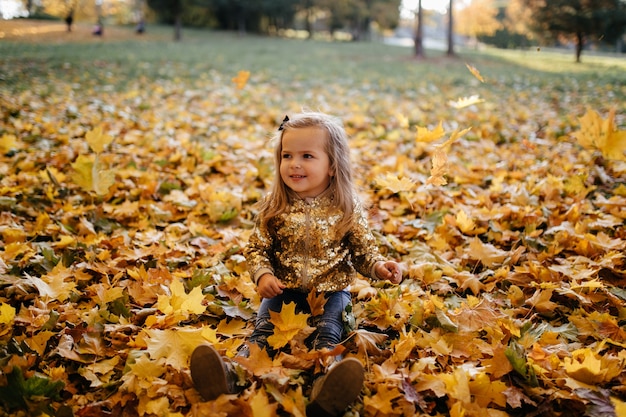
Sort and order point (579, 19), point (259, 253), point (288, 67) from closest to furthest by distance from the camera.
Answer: point (259, 253) < point (579, 19) < point (288, 67)

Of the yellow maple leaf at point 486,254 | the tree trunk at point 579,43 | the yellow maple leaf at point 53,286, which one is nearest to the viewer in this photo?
the yellow maple leaf at point 53,286

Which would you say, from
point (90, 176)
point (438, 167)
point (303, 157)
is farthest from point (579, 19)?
A: point (90, 176)

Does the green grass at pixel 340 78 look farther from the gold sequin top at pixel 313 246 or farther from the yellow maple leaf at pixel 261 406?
the yellow maple leaf at pixel 261 406

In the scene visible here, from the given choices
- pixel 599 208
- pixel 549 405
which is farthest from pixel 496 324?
pixel 599 208

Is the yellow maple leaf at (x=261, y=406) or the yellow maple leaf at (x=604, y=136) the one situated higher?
the yellow maple leaf at (x=604, y=136)

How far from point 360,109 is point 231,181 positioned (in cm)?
386

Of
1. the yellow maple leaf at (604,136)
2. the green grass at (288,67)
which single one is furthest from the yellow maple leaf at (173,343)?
the green grass at (288,67)

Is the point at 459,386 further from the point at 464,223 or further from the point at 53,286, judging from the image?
the point at 53,286

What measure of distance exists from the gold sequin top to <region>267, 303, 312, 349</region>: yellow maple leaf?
22cm

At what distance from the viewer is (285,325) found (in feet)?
5.35

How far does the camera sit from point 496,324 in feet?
5.87

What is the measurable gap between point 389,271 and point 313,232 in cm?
34

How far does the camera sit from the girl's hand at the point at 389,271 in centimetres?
172

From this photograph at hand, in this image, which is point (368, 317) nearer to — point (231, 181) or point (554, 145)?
point (231, 181)
